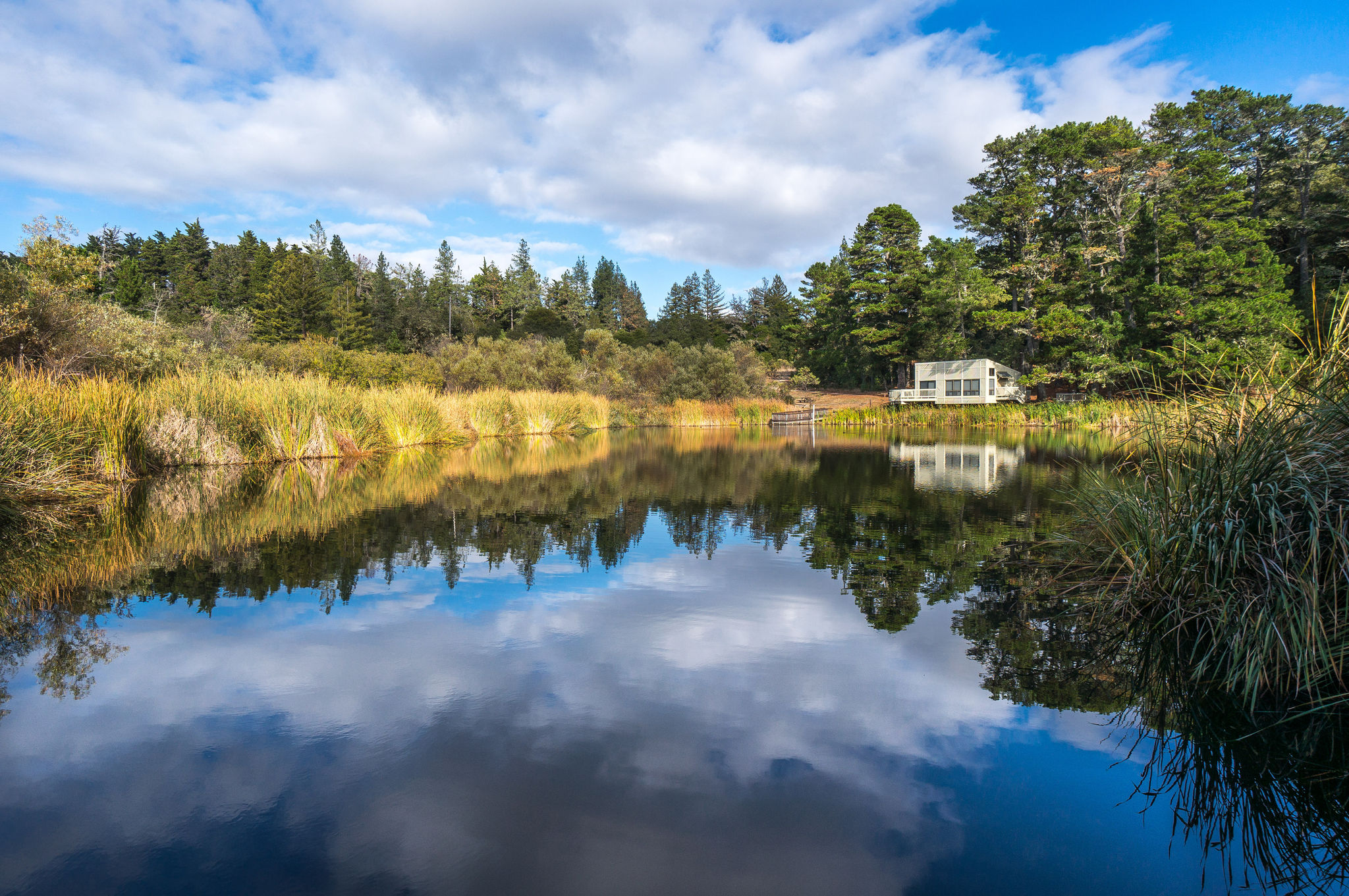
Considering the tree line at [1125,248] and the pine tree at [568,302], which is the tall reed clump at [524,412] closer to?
the tree line at [1125,248]

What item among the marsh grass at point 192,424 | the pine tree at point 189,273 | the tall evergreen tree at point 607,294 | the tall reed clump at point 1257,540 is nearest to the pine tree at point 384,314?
the pine tree at point 189,273

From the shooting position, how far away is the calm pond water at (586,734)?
7.35 feet

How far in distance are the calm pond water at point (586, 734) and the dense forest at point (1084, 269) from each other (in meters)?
18.1

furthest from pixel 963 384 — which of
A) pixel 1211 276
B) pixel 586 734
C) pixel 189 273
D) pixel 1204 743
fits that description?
pixel 189 273

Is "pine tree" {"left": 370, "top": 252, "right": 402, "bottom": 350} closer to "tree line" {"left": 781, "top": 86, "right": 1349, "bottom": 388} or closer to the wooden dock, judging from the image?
the wooden dock

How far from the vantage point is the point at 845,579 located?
598cm

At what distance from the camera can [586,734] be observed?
3.11 m

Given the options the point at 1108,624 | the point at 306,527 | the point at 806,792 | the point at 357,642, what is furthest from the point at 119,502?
the point at 1108,624

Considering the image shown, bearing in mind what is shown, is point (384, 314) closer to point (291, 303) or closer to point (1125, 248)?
point (291, 303)

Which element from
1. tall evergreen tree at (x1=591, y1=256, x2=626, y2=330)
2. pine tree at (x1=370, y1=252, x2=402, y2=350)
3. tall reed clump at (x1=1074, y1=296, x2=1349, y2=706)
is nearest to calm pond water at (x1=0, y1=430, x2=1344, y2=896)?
tall reed clump at (x1=1074, y1=296, x2=1349, y2=706)

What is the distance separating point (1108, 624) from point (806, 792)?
3115 mm

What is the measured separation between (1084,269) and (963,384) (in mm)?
8992

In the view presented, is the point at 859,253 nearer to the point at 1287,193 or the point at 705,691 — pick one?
the point at 1287,193

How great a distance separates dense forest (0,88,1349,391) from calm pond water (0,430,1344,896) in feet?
59.3
